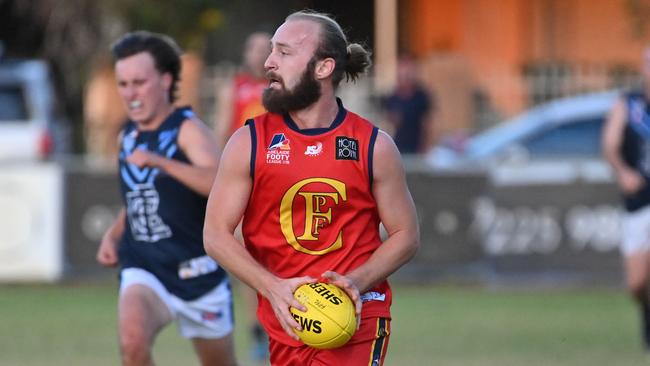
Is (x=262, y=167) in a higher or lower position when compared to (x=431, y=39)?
higher

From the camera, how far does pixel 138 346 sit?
24.6ft

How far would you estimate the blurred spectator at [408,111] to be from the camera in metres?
20.6

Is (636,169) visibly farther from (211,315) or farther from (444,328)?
(211,315)

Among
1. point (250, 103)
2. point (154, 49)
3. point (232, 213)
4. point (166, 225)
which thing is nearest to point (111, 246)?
point (166, 225)

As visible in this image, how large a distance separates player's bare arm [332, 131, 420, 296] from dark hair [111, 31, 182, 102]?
223 cm

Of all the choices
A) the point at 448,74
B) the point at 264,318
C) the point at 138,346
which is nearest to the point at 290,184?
the point at 264,318

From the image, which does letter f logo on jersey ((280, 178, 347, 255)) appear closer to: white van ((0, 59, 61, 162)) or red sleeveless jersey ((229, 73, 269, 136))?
red sleeveless jersey ((229, 73, 269, 136))

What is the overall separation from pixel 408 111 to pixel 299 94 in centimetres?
1445

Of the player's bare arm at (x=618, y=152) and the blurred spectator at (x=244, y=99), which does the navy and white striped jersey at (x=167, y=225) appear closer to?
the blurred spectator at (x=244, y=99)

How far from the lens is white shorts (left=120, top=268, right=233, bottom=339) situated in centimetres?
797

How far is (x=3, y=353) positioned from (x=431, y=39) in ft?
61.5

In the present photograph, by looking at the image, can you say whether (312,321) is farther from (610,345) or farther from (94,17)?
(94,17)

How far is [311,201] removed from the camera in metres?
6.20

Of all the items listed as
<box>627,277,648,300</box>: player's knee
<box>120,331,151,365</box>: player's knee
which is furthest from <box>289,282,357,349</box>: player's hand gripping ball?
<box>627,277,648,300</box>: player's knee
